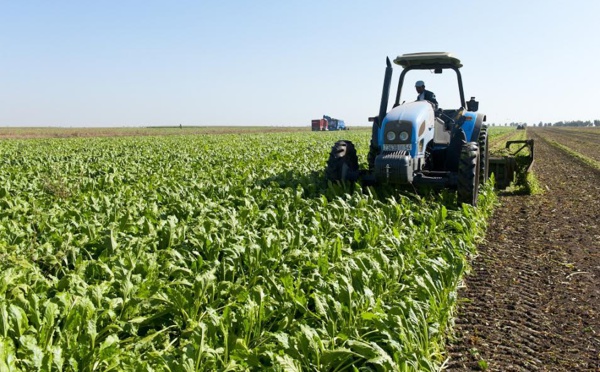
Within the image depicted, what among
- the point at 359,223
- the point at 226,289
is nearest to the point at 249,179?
the point at 359,223

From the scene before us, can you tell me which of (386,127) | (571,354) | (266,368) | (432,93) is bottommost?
(571,354)

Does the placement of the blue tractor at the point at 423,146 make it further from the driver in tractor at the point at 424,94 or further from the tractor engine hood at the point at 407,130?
the driver in tractor at the point at 424,94

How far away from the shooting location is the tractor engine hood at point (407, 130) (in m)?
7.60

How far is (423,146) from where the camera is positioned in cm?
805

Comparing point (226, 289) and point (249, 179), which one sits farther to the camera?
point (249, 179)

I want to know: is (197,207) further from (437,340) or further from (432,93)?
(432,93)

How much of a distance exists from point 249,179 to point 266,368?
22.6 feet

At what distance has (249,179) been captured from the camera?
9.61 meters

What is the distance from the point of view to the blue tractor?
295 inches

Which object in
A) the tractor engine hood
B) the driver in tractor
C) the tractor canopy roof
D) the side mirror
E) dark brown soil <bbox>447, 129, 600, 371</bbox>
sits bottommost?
dark brown soil <bbox>447, 129, 600, 371</bbox>

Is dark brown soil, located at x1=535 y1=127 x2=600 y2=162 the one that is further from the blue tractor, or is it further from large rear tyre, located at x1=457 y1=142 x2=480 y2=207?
large rear tyre, located at x1=457 y1=142 x2=480 y2=207

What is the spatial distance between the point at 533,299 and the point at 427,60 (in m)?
5.21

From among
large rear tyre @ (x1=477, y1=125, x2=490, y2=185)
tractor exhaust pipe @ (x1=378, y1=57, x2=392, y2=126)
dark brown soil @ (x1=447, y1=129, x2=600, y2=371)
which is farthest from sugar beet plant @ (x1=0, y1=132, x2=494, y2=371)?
large rear tyre @ (x1=477, y1=125, x2=490, y2=185)

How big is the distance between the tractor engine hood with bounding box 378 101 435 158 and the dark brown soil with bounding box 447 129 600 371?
169 cm
